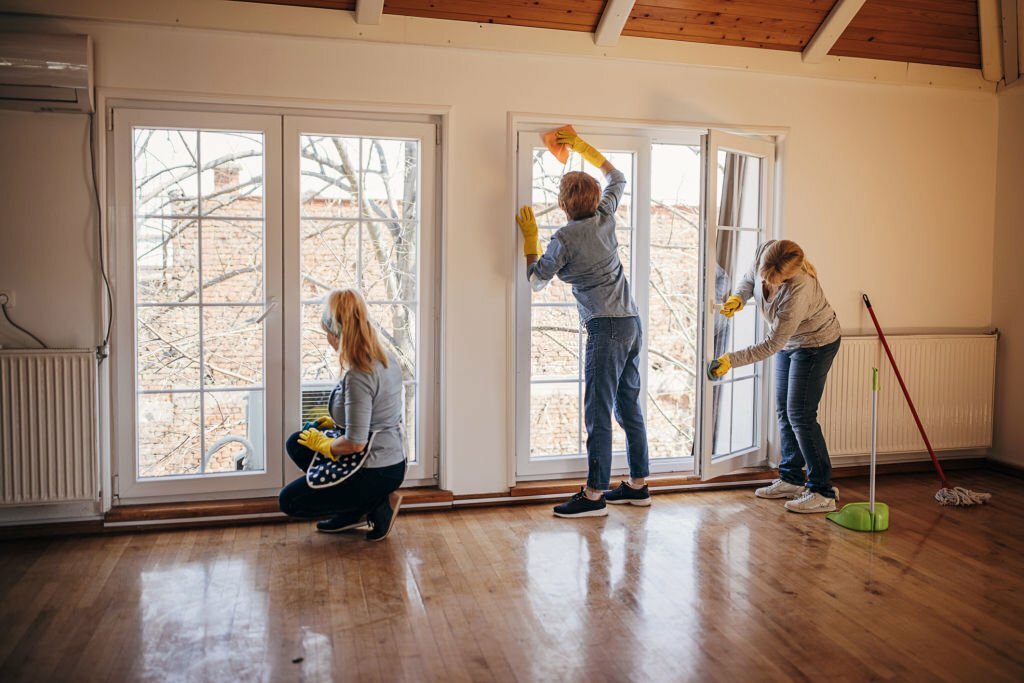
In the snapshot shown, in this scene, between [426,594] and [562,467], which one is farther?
[562,467]

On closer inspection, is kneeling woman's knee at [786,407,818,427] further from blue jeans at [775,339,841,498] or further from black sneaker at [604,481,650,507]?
black sneaker at [604,481,650,507]

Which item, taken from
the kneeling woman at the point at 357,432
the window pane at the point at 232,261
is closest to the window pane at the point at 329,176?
the window pane at the point at 232,261

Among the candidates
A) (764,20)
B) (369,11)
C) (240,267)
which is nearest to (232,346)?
(240,267)

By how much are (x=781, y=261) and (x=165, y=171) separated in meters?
2.89

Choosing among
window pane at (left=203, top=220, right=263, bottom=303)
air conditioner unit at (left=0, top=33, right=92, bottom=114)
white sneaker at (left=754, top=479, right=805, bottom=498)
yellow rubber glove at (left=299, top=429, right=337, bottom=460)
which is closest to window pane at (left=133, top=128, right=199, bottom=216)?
window pane at (left=203, top=220, right=263, bottom=303)

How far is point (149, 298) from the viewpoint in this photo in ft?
12.7

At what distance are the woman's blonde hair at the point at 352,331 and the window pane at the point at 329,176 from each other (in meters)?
0.73

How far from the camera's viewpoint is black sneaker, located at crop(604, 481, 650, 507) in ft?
13.9

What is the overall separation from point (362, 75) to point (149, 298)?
1429 mm

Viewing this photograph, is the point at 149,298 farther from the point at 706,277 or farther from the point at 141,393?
the point at 706,277

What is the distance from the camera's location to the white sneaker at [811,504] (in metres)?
4.12

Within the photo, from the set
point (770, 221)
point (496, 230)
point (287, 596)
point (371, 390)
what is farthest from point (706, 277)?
point (287, 596)

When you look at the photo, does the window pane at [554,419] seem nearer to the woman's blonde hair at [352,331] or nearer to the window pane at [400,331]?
the window pane at [400,331]

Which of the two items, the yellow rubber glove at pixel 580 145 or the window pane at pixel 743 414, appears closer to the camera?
the yellow rubber glove at pixel 580 145
